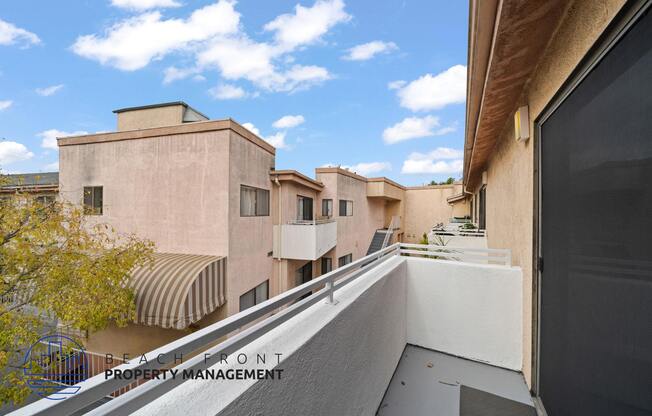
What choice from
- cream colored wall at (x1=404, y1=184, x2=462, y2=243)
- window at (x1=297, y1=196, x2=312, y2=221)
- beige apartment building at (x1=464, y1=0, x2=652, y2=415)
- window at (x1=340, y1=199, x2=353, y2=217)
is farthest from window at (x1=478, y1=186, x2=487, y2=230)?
cream colored wall at (x1=404, y1=184, x2=462, y2=243)

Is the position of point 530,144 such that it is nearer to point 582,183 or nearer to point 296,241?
point 582,183

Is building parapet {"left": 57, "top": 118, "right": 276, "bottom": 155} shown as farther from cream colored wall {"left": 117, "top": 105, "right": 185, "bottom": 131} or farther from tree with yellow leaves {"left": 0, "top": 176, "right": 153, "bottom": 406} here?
tree with yellow leaves {"left": 0, "top": 176, "right": 153, "bottom": 406}

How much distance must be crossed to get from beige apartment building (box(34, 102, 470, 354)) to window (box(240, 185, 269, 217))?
0.10ft

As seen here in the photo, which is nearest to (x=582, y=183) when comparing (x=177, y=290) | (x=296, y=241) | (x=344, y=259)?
(x=177, y=290)

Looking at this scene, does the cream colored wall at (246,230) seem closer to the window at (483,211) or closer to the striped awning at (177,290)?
the striped awning at (177,290)

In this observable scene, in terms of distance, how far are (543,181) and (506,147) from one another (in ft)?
6.86

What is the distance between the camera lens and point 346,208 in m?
14.9

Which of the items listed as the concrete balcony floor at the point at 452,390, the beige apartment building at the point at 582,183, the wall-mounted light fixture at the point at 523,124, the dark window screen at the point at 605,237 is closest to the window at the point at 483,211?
the concrete balcony floor at the point at 452,390

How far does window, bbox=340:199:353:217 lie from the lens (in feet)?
46.6

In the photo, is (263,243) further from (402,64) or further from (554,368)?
(402,64)

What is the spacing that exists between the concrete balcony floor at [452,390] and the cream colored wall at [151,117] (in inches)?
383

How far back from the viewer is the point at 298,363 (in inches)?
54.4

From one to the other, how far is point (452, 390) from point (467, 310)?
42.4 inches

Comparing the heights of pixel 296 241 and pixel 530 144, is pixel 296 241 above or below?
below
